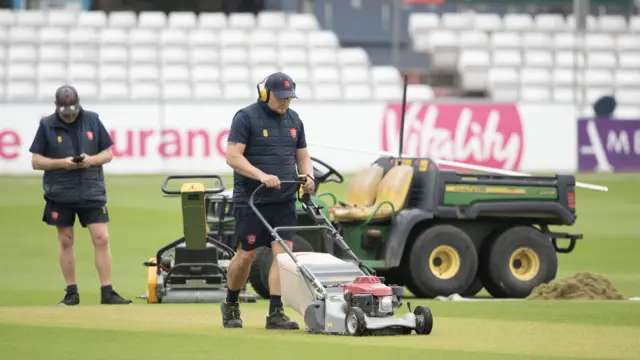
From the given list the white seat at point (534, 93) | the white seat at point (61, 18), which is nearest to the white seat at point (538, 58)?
the white seat at point (534, 93)

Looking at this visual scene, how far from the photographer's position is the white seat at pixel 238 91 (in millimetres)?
32759

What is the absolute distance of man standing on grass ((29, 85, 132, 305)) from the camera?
1312cm

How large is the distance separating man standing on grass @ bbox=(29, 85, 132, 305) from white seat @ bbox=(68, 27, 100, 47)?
21.7 m

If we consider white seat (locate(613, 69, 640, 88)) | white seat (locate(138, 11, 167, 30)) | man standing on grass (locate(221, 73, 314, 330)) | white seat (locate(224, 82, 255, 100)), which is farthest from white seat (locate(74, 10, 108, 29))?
man standing on grass (locate(221, 73, 314, 330))

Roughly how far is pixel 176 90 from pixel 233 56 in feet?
7.12

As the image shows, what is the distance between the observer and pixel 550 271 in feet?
47.1

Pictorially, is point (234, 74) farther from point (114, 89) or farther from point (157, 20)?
point (157, 20)

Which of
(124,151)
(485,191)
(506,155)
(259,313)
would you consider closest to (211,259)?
(259,313)

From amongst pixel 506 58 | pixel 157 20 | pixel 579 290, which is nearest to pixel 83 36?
pixel 157 20

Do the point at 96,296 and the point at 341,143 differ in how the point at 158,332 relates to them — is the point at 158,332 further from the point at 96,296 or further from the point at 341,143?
the point at 341,143

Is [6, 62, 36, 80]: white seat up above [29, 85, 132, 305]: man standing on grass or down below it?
above

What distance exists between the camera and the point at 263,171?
10.9m

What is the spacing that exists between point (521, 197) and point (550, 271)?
2.52 ft

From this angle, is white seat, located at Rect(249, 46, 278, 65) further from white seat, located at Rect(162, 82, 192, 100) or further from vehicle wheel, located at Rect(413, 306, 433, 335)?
vehicle wheel, located at Rect(413, 306, 433, 335)
